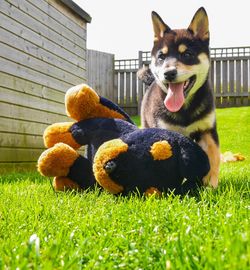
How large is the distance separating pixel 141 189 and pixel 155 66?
85 centimetres

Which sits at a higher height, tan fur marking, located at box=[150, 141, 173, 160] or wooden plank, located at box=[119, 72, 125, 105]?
wooden plank, located at box=[119, 72, 125, 105]

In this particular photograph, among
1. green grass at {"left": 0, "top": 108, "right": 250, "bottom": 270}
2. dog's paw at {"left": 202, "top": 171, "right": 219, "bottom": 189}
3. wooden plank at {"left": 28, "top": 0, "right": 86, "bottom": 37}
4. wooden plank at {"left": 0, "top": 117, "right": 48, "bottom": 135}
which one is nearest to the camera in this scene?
green grass at {"left": 0, "top": 108, "right": 250, "bottom": 270}

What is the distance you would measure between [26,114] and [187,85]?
3.26 metres

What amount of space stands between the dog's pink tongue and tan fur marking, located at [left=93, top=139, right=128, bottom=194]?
1.52 ft

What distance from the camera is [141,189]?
7.87 feet

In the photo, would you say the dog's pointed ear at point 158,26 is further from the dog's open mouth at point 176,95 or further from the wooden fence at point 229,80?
the wooden fence at point 229,80

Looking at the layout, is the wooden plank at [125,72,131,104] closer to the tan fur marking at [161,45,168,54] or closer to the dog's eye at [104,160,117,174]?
the tan fur marking at [161,45,168,54]

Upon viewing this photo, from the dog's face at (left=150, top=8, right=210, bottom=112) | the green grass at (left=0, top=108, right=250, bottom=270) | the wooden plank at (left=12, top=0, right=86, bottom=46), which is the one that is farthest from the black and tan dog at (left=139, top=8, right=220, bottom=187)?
the wooden plank at (left=12, top=0, right=86, bottom=46)

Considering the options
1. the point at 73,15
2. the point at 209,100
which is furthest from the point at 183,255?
the point at 73,15

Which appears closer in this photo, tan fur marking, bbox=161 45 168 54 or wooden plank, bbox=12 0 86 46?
tan fur marking, bbox=161 45 168 54

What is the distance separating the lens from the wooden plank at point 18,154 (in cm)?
504

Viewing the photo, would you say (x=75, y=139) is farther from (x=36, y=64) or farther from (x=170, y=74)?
(x=36, y=64)

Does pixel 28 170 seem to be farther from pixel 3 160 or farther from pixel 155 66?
pixel 155 66

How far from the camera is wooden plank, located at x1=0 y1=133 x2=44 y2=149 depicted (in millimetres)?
5036
